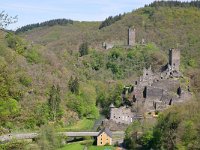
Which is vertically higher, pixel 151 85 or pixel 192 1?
pixel 192 1

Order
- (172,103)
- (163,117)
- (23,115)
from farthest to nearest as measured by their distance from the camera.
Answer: (172,103) → (163,117) → (23,115)

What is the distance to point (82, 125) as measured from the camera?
2566 inches

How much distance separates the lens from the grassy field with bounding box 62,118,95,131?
2410 inches

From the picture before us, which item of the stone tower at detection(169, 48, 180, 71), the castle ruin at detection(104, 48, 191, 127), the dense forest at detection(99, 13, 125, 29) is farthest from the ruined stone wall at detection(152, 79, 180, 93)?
the dense forest at detection(99, 13, 125, 29)

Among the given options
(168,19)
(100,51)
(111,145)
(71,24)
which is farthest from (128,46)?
(71,24)

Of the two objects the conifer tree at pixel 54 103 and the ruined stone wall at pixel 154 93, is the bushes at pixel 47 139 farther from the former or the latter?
the ruined stone wall at pixel 154 93

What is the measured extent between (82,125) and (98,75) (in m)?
27.8

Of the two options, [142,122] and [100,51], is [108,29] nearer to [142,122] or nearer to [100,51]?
[100,51]

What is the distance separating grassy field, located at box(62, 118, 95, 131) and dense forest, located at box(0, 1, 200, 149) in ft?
0.42

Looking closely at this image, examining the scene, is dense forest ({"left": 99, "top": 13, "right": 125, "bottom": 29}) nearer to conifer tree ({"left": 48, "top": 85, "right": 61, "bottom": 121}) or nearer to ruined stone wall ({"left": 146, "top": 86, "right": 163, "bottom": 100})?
ruined stone wall ({"left": 146, "top": 86, "right": 163, "bottom": 100})

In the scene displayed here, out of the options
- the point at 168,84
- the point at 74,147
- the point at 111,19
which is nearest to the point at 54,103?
the point at 74,147

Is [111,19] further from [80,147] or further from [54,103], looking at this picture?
[80,147]

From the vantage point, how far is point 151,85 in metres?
64.8

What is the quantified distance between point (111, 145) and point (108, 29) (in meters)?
78.6
